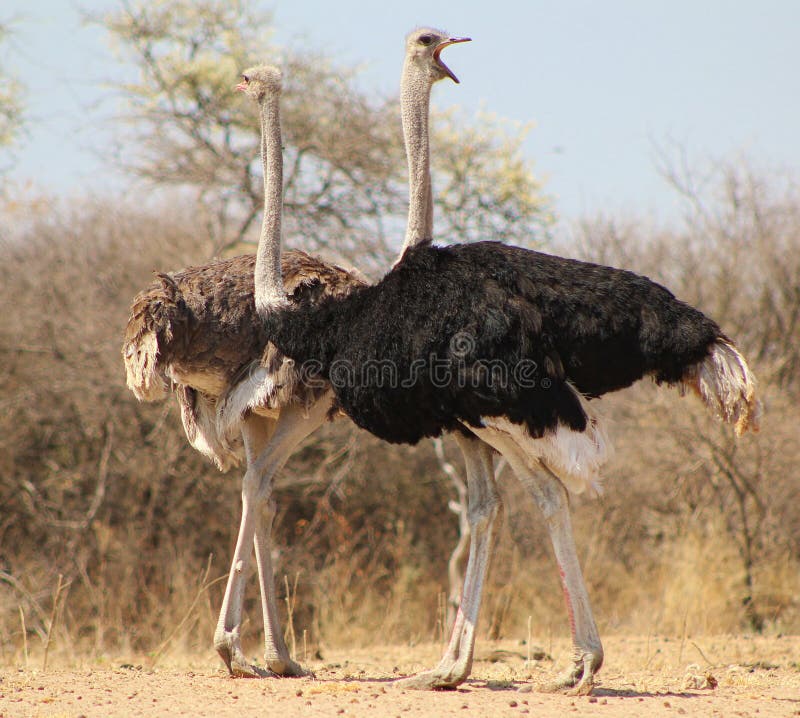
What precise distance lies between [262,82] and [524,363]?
2278 millimetres

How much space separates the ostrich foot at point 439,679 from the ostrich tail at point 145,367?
73.3 inches

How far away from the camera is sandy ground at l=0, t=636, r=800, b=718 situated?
419 cm

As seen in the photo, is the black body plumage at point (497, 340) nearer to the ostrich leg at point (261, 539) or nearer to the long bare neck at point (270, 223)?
the long bare neck at point (270, 223)

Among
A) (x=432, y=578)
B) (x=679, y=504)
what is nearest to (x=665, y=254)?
(x=679, y=504)

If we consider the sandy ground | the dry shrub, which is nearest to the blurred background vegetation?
the dry shrub

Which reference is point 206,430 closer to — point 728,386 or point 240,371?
point 240,371

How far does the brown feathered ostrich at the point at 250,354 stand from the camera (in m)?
5.27

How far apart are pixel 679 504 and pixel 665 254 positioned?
186 inches

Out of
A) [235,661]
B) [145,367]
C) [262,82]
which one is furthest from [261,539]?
[262,82]

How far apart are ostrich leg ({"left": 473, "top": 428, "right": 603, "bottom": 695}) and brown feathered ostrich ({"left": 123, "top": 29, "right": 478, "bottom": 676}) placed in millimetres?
1154

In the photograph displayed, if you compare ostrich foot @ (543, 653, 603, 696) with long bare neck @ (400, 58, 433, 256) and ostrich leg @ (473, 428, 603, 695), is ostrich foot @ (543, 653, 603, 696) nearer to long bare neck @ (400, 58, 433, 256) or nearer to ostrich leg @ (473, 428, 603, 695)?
ostrich leg @ (473, 428, 603, 695)

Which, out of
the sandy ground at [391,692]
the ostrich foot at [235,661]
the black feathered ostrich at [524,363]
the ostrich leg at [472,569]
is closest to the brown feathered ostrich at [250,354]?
the ostrich foot at [235,661]

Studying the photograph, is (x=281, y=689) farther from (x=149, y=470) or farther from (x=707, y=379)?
(x=149, y=470)

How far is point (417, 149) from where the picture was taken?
17.6 ft
